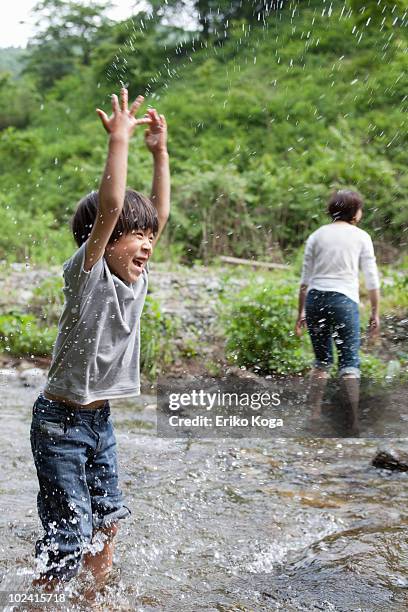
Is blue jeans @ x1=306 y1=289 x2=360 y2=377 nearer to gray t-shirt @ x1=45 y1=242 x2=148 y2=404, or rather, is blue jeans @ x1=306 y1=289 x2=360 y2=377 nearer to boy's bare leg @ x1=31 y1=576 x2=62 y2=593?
gray t-shirt @ x1=45 y1=242 x2=148 y2=404

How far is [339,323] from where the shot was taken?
16.1ft

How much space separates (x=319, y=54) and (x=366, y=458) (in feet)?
47.2

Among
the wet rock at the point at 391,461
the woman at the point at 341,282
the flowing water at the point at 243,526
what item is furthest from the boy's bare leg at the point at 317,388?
the wet rock at the point at 391,461

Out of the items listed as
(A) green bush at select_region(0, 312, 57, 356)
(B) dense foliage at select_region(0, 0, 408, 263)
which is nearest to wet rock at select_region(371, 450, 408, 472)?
(A) green bush at select_region(0, 312, 57, 356)

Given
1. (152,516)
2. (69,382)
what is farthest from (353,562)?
(69,382)

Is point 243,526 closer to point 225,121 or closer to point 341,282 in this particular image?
point 341,282

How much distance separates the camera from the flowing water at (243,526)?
8.34ft

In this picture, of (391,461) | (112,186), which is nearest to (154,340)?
(391,461)

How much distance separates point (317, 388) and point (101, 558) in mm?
2975

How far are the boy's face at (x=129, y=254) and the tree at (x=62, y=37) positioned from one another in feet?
65.0

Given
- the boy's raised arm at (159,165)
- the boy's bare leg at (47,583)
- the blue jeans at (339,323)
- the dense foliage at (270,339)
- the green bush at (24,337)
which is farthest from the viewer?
the green bush at (24,337)

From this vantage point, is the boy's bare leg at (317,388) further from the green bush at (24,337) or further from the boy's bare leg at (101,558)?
the boy's bare leg at (101,558)

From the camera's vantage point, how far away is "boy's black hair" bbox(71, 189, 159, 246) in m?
2.34

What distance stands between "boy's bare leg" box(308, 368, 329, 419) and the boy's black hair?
2968 mm
